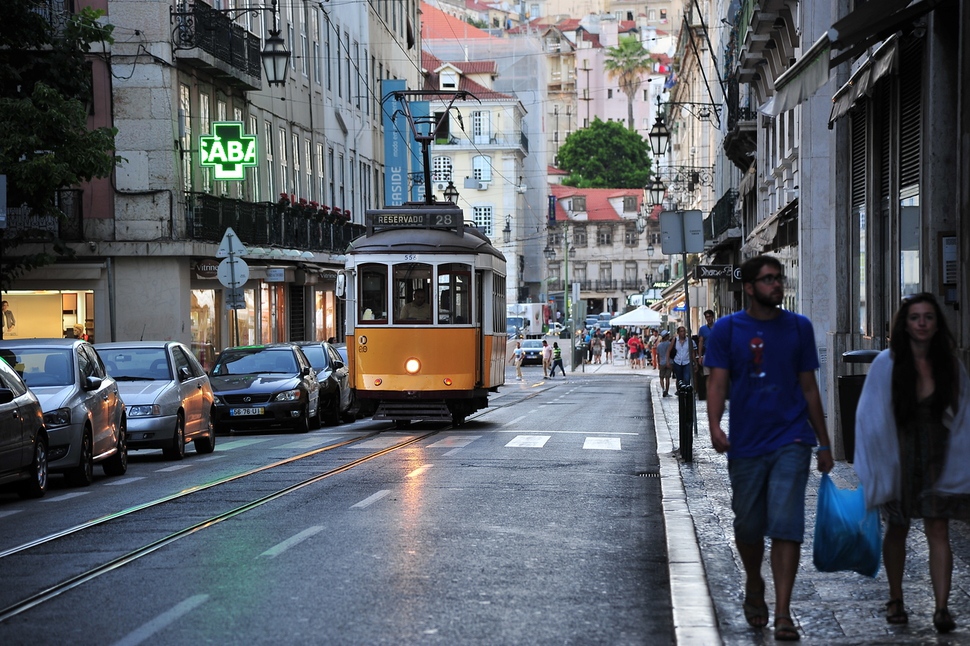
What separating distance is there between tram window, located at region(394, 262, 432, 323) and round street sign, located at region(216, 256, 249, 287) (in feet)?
15.8

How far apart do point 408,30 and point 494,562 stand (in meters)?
60.2

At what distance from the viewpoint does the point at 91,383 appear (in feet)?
56.6

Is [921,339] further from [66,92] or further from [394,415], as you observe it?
[66,92]

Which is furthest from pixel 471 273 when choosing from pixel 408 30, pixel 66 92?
pixel 408 30

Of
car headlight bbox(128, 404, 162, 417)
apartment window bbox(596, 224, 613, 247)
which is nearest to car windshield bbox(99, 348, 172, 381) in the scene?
car headlight bbox(128, 404, 162, 417)

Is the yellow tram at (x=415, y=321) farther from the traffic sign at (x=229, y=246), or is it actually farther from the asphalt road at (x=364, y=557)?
the asphalt road at (x=364, y=557)

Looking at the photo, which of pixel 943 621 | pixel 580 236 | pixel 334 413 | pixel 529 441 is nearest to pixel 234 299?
pixel 334 413

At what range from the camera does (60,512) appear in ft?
44.9

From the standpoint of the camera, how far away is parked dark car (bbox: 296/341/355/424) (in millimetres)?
29344

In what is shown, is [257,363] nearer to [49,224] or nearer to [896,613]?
[49,224]

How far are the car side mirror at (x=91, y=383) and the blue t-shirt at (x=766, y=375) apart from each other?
10.7 meters

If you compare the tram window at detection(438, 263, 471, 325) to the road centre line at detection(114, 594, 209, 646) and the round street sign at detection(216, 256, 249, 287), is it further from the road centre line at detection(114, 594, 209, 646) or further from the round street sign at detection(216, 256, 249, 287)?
the road centre line at detection(114, 594, 209, 646)

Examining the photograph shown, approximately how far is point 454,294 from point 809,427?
18.7 metres

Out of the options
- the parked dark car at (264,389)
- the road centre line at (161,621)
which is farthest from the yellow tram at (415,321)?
the road centre line at (161,621)
